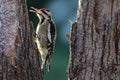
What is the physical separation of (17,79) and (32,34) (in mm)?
408

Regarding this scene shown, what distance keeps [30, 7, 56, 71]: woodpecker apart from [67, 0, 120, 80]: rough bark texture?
1309mm

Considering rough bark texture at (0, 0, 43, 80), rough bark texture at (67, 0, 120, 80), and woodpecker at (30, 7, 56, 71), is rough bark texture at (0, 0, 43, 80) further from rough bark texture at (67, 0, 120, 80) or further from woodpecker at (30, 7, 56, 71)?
woodpecker at (30, 7, 56, 71)

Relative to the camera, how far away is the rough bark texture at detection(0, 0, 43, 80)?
515 centimetres

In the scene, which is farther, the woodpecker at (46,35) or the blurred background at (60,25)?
the blurred background at (60,25)

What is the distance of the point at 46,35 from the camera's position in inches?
270

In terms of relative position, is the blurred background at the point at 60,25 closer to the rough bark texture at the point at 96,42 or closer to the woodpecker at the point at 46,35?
the woodpecker at the point at 46,35

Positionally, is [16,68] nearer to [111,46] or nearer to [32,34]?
[32,34]

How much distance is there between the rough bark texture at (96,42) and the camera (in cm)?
514

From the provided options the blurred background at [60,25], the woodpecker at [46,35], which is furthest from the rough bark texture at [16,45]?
the blurred background at [60,25]

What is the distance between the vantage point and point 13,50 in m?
5.18

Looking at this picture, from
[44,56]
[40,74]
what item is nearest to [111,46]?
[40,74]

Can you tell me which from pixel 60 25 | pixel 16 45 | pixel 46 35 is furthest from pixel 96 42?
pixel 60 25

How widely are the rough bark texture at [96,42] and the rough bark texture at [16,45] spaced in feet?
1.05

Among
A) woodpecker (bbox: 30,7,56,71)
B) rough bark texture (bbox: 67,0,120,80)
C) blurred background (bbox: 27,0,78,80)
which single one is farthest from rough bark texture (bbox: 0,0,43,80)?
blurred background (bbox: 27,0,78,80)
